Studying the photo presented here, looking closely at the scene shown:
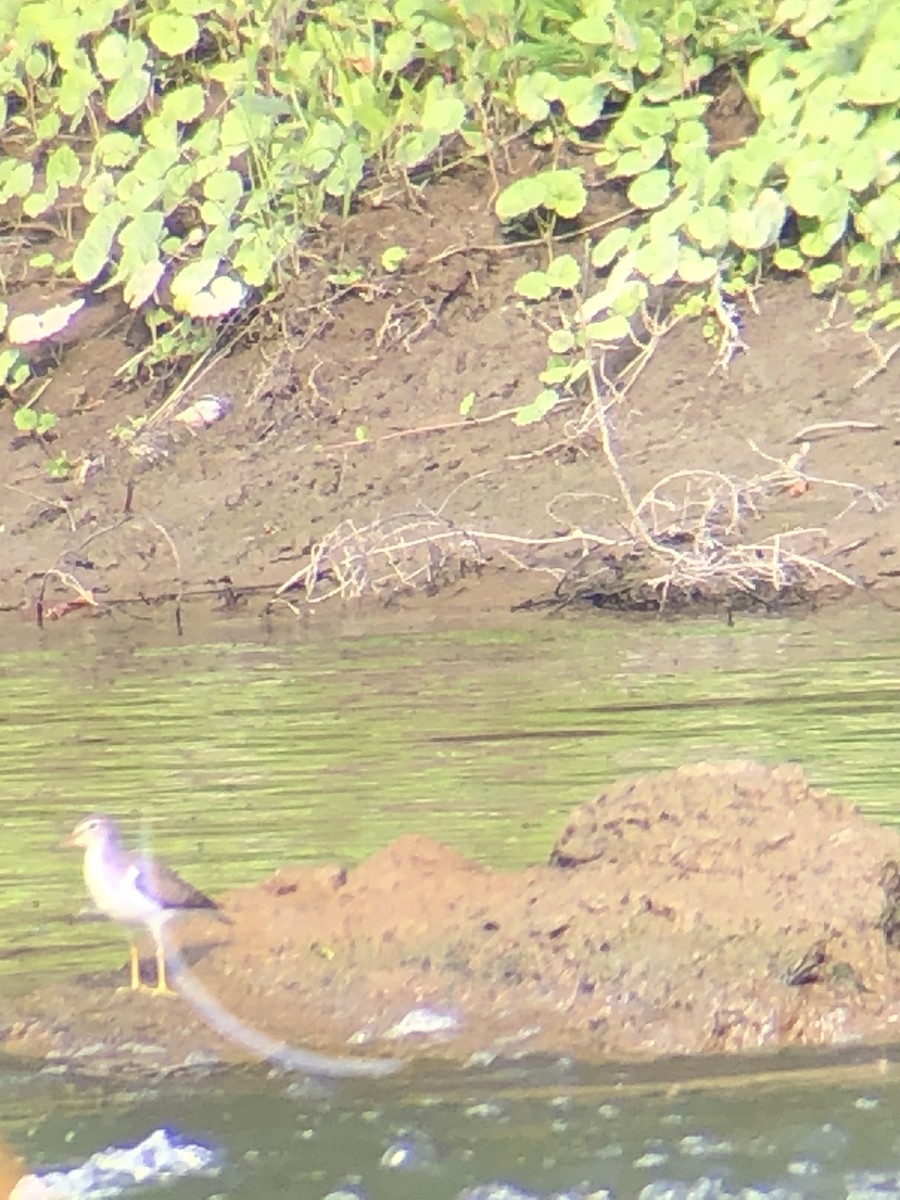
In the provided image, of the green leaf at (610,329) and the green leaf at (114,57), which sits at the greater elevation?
the green leaf at (114,57)

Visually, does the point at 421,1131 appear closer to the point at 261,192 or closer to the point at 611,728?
the point at 611,728

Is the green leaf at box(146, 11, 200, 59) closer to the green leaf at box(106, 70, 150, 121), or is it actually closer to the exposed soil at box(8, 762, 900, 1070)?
the green leaf at box(106, 70, 150, 121)

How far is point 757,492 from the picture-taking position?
8.72 meters

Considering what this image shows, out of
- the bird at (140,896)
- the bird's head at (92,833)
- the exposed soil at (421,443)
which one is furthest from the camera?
the exposed soil at (421,443)

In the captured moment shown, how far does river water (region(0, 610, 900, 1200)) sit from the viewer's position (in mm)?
3383

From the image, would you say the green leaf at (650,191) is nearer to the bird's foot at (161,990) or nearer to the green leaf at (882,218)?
the green leaf at (882,218)

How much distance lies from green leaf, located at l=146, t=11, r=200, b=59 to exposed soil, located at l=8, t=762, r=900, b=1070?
6.89 meters

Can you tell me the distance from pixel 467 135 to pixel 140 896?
265 inches

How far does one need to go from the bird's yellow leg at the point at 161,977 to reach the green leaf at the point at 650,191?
611 centimetres

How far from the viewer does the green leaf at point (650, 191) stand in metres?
9.77

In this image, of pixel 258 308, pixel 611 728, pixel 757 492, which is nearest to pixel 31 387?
pixel 258 308

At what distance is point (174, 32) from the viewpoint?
34.9ft

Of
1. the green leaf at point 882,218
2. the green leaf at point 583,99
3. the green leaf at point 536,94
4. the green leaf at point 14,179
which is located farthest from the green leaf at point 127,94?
the green leaf at point 882,218

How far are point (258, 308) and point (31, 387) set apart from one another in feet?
3.47
